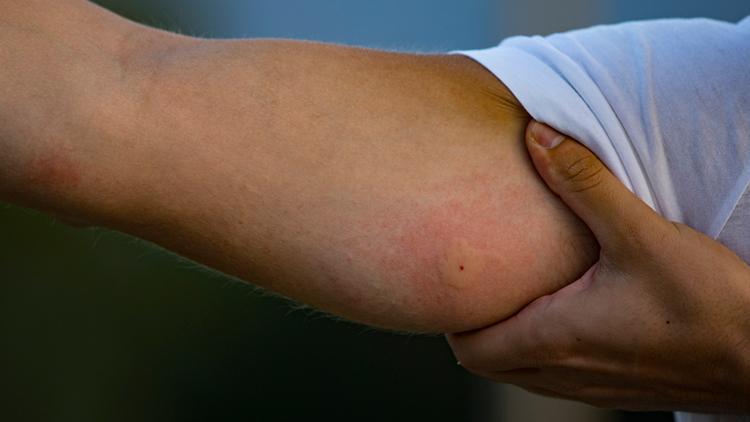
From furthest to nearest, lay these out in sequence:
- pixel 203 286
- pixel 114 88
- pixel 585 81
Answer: pixel 203 286 < pixel 585 81 < pixel 114 88

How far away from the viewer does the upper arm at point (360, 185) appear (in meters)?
1.18

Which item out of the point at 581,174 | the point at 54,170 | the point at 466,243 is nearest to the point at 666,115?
the point at 581,174

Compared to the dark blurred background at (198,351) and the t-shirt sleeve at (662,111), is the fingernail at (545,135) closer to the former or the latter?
the t-shirt sleeve at (662,111)

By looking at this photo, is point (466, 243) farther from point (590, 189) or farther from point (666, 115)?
point (666, 115)

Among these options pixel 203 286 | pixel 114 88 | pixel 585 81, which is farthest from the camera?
pixel 203 286

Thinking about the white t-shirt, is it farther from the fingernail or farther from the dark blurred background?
the dark blurred background

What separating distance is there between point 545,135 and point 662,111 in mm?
139

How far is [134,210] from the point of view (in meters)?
1.17

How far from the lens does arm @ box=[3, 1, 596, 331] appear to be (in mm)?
1152

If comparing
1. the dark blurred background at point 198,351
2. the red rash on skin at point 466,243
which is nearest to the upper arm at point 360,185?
the red rash on skin at point 466,243

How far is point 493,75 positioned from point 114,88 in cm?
43

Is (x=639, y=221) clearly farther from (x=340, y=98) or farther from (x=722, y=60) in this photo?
(x=340, y=98)

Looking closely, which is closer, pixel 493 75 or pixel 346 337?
pixel 493 75

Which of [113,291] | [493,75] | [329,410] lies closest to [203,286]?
[113,291]
